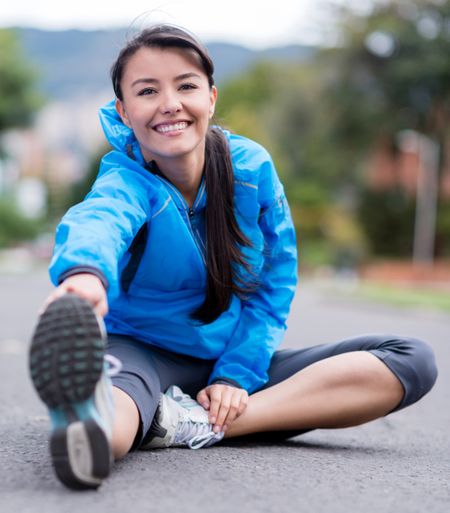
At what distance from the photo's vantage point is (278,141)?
157 ft

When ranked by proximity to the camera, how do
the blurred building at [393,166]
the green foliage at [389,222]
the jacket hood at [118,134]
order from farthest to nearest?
the blurred building at [393,166] < the green foliage at [389,222] < the jacket hood at [118,134]

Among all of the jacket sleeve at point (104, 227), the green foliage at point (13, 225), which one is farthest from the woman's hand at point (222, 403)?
the green foliage at point (13, 225)

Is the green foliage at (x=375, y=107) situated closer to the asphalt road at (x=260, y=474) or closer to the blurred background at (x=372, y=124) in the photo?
the blurred background at (x=372, y=124)

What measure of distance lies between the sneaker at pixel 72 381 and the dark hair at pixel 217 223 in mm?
958

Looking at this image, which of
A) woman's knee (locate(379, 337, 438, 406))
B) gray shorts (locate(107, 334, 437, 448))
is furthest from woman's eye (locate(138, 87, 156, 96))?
woman's knee (locate(379, 337, 438, 406))

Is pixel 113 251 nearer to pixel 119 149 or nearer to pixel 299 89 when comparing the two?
pixel 119 149

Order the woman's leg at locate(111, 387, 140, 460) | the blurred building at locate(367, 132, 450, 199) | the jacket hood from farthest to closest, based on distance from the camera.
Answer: the blurred building at locate(367, 132, 450, 199), the jacket hood, the woman's leg at locate(111, 387, 140, 460)

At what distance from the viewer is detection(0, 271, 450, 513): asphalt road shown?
207 cm

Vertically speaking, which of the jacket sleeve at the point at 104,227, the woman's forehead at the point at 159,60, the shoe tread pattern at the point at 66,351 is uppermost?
the woman's forehead at the point at 159,60

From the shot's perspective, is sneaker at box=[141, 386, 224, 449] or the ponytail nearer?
sneaker at box=[141, 386, 224, 449]

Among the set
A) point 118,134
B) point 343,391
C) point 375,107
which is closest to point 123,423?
point 343,391

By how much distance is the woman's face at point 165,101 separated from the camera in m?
2.80

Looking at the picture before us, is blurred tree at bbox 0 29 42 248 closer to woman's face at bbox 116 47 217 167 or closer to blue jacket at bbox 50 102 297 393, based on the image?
blue jacket at bbox 50 102 297 393

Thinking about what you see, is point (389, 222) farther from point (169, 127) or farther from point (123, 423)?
point (123, 423)
